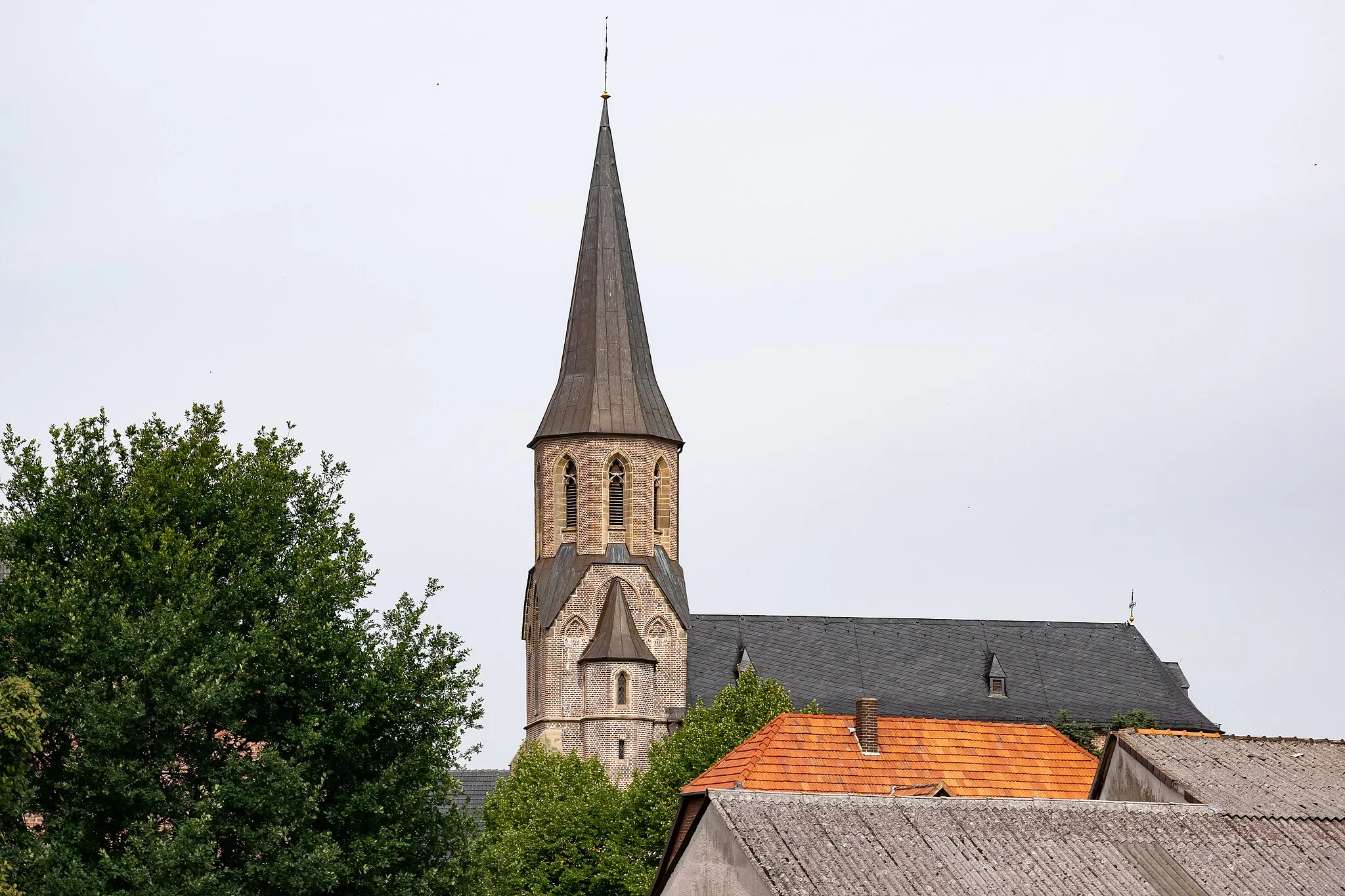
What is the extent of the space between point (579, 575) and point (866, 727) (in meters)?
28.4

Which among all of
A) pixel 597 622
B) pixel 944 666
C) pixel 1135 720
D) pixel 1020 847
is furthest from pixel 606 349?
pixel 1020 847

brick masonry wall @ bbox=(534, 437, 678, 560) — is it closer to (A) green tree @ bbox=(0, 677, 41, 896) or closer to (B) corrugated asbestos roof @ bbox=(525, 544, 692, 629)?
(B) corrugated asbestos roof @ bbox=(525, 544, 692, 629)

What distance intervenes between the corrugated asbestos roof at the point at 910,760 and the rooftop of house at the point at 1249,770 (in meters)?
7.78

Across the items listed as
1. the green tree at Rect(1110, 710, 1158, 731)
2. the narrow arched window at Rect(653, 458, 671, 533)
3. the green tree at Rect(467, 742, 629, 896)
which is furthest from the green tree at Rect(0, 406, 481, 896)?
the green tree at Rect(1110, 710, 1158, 731)

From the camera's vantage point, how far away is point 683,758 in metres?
55.7

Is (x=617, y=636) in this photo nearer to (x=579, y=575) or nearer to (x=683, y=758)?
(x=579, y=575)

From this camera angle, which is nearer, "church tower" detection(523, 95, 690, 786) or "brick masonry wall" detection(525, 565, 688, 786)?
"brick masonry wall" detection(525, 565, 688, 786)

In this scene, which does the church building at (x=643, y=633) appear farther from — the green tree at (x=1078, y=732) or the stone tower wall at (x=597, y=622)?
the green tree at (x=1078, y=732)

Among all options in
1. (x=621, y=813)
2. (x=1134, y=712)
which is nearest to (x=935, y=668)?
(x=1134, y=712)

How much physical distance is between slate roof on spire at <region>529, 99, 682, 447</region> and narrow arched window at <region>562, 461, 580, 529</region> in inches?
56.6

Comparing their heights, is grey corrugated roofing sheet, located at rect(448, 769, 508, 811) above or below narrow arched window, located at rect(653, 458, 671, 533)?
below

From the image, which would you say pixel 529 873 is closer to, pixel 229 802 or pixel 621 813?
pixel 621 813

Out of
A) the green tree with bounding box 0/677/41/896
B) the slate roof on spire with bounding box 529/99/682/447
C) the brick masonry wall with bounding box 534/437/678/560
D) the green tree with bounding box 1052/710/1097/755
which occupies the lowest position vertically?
the green tree with bounding box 0/677/41/896

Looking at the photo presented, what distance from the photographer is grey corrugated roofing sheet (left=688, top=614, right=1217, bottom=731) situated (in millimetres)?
73875
